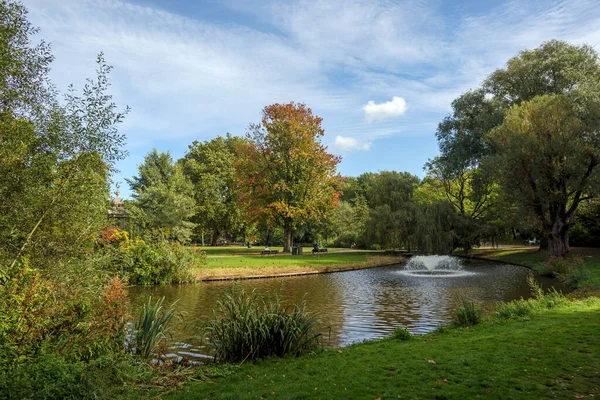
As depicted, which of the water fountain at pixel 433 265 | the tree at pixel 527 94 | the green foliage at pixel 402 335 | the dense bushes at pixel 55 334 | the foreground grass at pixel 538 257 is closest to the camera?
the dense bushes at pixel 55 334

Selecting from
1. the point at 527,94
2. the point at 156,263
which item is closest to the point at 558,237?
the point at 527,94

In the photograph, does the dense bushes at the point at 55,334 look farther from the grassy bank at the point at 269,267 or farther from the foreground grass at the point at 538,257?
the foreground grass at the point at 538,257

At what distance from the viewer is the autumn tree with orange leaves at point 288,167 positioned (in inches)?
1404

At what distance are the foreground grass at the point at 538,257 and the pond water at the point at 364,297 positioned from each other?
5.77 ft

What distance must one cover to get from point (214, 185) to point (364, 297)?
35.3 metres

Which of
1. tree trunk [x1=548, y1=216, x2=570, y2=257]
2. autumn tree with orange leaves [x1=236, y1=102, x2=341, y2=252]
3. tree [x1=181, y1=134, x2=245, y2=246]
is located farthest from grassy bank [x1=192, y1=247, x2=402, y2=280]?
tree [x1=181, y1=134, x2=245, y2=246]

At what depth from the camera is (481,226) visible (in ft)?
114

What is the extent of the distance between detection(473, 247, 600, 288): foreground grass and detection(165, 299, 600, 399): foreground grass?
12.0m

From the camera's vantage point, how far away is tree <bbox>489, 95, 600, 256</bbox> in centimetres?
2464

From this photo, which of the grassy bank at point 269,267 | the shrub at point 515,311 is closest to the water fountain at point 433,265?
the grassy bank at point 269,267

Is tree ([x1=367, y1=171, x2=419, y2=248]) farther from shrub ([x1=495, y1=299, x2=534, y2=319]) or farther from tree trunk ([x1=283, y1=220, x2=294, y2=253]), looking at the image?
shrub ([x1=495, y1=299, x2=534, y2=319])

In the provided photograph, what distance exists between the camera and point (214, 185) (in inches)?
1937

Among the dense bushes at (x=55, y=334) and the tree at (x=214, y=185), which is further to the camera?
the tree at (x=214, y=185)

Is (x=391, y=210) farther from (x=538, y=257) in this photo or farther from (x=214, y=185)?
(x=214, y=185)
